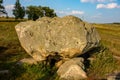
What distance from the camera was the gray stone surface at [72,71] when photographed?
21422 millimetres

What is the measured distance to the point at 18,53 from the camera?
27656 mm

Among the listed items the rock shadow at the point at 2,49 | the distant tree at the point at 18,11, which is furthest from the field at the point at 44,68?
the distant tree at the point at 18,11

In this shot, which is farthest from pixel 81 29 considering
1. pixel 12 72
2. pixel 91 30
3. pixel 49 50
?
pixel 12 72

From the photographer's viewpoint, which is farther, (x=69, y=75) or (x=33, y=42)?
(x=33, y=42)

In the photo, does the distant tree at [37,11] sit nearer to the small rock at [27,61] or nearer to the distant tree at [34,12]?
the distant tree at [34,12]

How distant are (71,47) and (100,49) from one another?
14.6ft

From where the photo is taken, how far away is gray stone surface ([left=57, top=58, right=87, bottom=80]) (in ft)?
70.3

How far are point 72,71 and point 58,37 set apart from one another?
3.81 meters

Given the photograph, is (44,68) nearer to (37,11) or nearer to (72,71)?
(72,71)

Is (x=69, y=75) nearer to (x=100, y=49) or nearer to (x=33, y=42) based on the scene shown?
(x=33, y=42)

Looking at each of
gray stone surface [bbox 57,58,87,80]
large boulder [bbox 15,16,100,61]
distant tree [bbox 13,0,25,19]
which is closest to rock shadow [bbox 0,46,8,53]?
large boulder [bbox 15,16,100,61]

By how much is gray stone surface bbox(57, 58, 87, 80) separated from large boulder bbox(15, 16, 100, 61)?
1.61 metres

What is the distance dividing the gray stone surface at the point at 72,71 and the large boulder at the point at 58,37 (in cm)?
161

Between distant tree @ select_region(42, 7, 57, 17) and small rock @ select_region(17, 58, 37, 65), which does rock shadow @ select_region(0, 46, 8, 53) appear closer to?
small rock @ select_region(17, 58, 37, 65)
